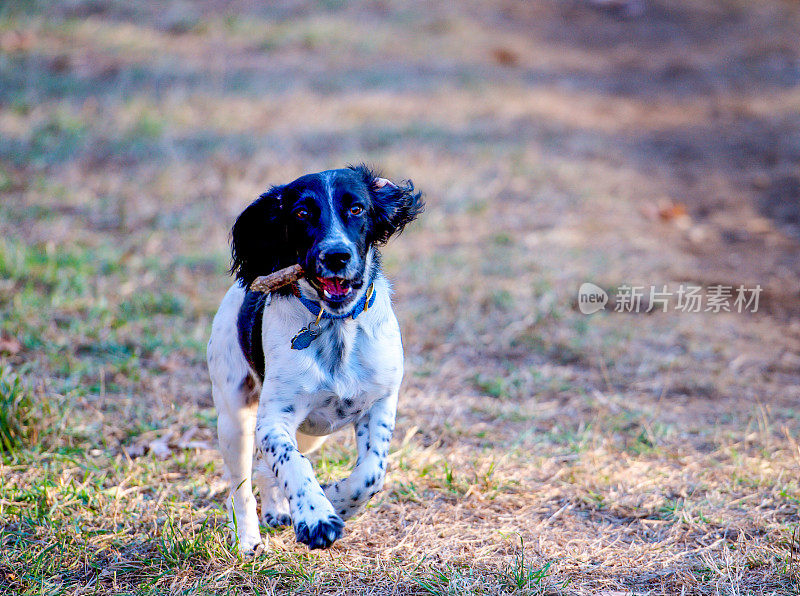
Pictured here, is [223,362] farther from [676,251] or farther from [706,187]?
[706,187]

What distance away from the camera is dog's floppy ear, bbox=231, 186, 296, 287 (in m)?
3.44

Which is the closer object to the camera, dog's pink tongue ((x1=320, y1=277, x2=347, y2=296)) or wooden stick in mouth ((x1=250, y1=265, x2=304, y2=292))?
dog's pink tongue ((x1=320, y1=277, x2=347, y2=296))

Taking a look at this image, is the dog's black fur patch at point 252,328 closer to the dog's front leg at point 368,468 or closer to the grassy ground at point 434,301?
the dog's front leg at point 368,468

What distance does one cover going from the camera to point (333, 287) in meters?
3.09

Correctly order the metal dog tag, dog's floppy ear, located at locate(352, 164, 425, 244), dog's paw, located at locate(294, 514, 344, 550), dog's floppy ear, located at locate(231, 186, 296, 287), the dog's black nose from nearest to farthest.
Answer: dog's paw, located at locate(294, 514, 344, 550) → the dog's black nose → the metal dog tag → dog's floppy ear, located at locate(231, 186, 296, 287) → dog's floppy ear, located at locate(352, 164, 425, 244)

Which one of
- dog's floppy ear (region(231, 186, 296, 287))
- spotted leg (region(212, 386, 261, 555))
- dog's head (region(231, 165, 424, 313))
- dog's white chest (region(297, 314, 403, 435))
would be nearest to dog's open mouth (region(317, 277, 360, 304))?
dog's head (region(231, 165, 424, 313))

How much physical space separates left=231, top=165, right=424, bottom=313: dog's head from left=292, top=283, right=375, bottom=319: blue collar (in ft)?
0.27

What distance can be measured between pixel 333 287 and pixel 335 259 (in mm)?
126

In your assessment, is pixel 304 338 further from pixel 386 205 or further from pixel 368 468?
pixel 386 205

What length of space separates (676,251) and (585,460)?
14.1 ft

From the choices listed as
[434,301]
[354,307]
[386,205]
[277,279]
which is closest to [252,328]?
[277,279]

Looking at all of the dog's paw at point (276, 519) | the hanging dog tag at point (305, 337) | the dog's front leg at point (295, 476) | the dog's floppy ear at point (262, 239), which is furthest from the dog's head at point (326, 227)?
the dog's paw at point (276, 519)

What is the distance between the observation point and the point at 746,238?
27.5 ft

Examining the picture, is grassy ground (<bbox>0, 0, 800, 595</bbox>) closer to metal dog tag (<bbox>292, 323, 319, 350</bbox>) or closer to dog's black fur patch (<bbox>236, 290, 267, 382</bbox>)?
dog's black fur patch (<bbox>236, 290, 267, 382</bbox>)
